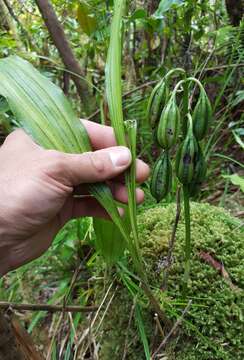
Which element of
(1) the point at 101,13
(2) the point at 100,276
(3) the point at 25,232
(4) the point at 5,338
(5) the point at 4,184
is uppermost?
(1) the point at 101,13

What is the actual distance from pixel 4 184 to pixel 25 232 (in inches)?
5.7

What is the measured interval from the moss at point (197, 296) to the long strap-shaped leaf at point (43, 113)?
0.34 meters

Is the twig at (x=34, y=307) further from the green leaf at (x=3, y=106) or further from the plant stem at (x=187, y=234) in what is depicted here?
the green leaf at (x=3, y=106)

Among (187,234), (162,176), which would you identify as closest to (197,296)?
(187,234)

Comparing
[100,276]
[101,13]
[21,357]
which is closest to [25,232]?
[21,357]

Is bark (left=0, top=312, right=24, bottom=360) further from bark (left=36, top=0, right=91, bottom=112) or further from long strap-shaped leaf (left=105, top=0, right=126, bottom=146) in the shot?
bark (left=36, top=0, right=91, bottom=112)

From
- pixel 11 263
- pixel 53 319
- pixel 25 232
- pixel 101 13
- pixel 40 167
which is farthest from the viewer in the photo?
pixel 101 13

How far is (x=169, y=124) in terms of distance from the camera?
769 millimetres

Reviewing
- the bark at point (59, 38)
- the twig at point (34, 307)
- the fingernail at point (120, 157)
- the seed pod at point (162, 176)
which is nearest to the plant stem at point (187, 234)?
the seed pod at point (162, 176)

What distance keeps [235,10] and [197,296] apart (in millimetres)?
1767

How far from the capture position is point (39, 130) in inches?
33.0

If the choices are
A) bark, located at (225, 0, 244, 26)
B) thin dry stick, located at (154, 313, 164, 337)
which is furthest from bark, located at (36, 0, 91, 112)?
thin dry stick, located at (154, 313, 164, 337)

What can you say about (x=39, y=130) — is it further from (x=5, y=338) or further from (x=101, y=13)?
(x=101, y=13)

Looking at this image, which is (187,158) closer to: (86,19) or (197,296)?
(197,296)
